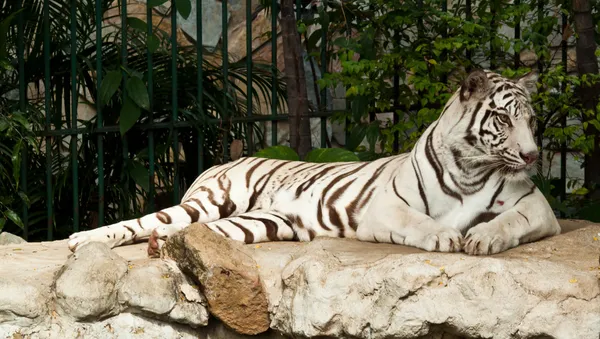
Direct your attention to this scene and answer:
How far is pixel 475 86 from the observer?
4.45 m

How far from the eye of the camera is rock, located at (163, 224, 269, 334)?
12.9 feet

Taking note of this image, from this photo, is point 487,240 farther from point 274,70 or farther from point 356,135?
point 274,70

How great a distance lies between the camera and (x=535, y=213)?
4.36 metres

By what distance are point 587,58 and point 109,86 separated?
2.76 meters

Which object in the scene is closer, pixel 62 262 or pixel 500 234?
pixel 500 234

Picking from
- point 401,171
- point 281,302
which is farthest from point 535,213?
point 281,302

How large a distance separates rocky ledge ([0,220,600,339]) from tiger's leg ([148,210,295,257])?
1.30ft

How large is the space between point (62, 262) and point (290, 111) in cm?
206

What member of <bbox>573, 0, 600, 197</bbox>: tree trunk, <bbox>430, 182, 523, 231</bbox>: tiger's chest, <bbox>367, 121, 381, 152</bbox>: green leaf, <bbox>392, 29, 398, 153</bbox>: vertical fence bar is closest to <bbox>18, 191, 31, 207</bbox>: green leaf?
<bbox>367, 121, 381, 152</bbox>: green leaf

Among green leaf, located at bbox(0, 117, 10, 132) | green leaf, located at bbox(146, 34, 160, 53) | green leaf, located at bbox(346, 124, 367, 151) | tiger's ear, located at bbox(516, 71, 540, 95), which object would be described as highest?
green leaf, located at bbox(146, 34, 160, 53)

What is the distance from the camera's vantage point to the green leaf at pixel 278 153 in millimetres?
5785

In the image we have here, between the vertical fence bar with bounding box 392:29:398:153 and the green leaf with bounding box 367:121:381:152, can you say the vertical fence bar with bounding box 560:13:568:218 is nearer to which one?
the vertical fence bar with bounding box 392:29:398:153

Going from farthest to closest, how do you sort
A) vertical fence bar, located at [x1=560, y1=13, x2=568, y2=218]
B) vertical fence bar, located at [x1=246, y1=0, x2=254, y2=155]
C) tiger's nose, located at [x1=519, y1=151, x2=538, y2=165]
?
1. vertical fence bar, located at [x1=246, y1=0, x2=254, y2=155]
2. vertical fence bar, located at [x1=560, y1=13, x2=568, y2=218]
3. tiger's nose, located at [x1=519, y1=151, x2=538, y2=165]

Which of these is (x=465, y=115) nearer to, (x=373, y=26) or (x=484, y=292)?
(x=484, y=292)
